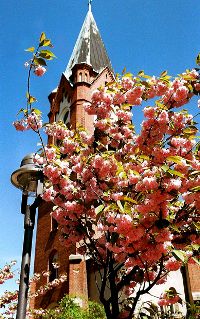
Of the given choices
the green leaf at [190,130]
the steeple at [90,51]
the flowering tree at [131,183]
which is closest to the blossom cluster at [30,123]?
the flowering tree at [131,183]

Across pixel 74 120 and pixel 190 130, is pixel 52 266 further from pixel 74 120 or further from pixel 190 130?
pixel 190 130

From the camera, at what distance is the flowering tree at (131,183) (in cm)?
419

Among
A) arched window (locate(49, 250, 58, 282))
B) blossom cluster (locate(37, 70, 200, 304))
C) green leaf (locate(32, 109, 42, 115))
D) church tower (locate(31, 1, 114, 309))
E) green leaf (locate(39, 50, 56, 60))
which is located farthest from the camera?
arched window (locate(49, 250, 58, 282))

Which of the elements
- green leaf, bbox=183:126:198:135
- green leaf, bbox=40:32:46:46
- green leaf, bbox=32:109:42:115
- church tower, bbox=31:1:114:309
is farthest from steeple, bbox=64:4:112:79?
green leaf, bbox=40:32:46:46

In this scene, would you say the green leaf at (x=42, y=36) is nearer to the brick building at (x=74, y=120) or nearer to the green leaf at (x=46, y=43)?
the green leaf at (x=46, y=43)

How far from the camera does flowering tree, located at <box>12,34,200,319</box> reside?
4188 millimetres

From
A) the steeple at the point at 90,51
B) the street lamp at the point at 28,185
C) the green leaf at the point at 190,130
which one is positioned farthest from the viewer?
the steeple at the point at 90,51

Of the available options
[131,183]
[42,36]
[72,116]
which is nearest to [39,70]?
[42,36]

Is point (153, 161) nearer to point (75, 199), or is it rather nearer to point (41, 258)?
point (75, 199)

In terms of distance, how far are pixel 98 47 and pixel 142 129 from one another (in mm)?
25504

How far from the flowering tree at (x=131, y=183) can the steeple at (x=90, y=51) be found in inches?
755

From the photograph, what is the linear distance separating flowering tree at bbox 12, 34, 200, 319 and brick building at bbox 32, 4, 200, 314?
276 cm

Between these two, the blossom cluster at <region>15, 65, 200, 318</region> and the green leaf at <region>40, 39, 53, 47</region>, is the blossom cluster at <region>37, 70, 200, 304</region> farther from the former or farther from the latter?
the green leaf at <region>40, 39, 53, 47</region>

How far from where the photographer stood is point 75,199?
19.5ft
